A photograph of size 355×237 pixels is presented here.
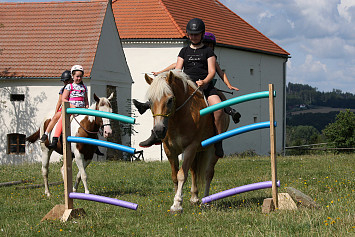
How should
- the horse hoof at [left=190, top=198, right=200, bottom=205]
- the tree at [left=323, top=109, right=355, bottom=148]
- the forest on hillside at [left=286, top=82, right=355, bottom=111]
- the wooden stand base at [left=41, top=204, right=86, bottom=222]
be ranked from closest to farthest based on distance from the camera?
the wooden stand base at [left=41, top=204, right=86, bottom=222]
the horse hoof at [left=190, top=198, right=200, bottom=205]
the tree at [left=323, top=109, right=355, bottom=148]
the forest on hillside at [left=286, top=82, right=355, bottom=111]

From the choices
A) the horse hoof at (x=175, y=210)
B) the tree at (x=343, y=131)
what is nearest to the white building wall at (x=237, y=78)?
the tree at (x=343, y=131)

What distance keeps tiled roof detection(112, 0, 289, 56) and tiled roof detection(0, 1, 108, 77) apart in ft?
15.8

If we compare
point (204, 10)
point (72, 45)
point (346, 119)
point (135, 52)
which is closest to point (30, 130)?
point (72, 45)

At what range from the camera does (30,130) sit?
2731cm

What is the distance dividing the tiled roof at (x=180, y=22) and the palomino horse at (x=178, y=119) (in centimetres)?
2488

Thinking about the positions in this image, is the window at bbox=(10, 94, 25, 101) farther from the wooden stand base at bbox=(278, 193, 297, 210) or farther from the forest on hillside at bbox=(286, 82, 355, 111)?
the forest on hillside at bbox=(286, 82, 355, 111)

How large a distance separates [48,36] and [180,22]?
886cm

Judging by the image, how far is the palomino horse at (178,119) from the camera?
22.0 feet

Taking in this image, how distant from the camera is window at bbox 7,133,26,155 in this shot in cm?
2781

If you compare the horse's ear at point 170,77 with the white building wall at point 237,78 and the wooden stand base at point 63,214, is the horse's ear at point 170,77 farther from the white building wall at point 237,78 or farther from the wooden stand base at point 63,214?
the white building wall at point 237,78

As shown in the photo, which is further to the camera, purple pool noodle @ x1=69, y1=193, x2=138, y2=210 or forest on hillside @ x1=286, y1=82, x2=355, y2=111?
forest on hillside @ x1=286, y1=82, x2=355, y2=111

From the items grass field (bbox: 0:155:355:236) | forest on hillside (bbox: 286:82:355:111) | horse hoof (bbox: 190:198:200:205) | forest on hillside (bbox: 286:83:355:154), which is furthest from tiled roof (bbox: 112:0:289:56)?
forest on hillside (bbox: 286:82:355:111)

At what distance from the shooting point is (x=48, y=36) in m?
28.3

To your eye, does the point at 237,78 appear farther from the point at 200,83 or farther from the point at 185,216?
the point at 185,216
